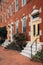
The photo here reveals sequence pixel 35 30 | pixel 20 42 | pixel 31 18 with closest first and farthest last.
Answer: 1. pixel 35 30
2. pixel 31 18
3. pixel 20 42

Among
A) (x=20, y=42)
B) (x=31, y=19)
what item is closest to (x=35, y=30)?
(x=31, y=19)

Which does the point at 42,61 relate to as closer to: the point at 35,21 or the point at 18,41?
the point at 35,21

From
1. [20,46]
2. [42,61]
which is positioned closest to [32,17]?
[20,46]

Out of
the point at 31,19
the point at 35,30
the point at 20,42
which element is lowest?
the point at 20,42

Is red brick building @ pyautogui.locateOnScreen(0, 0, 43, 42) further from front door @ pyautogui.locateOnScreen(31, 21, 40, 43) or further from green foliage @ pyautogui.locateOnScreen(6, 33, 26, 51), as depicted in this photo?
green foliage @ pyautogui.locateOnScreen(6, 33, 26, 51)

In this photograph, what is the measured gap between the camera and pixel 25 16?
19.4 metres

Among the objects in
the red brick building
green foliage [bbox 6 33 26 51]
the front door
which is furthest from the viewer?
green foliage [bbox 6 33 26 51]

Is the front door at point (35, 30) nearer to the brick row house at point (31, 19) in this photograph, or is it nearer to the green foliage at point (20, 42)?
the brick row house at point (31, 19)

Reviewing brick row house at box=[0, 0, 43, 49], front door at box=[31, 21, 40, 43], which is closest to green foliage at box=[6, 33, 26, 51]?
brick row house at box=[0, 0, 43, 49]

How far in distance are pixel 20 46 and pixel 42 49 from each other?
18.3 ft

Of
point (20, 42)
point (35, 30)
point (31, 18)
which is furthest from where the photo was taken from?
point (20, 42)

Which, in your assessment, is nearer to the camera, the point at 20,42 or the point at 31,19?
the point at 31,19

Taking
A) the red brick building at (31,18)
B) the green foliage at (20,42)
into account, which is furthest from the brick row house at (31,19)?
the green foliage at (20,42)

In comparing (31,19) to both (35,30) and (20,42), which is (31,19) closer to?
(35,30)
